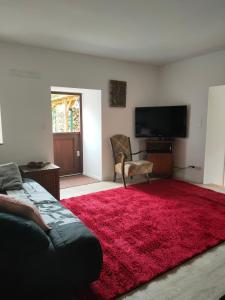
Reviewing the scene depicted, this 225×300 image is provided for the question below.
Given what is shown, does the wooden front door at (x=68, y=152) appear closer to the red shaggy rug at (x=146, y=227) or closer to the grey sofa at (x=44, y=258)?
the red shaggy rug at (x=146, y=227)

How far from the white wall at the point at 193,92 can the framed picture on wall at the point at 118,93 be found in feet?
3.46

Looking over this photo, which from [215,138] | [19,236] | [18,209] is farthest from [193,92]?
[19,236]

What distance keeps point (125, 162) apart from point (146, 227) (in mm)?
1960

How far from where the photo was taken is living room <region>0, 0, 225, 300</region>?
8.18ft

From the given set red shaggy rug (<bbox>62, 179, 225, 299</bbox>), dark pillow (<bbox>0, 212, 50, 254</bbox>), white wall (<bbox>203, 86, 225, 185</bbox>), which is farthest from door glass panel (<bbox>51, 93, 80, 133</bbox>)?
dark pillow (<bbox>0, 212, 50, 254</bbox>)

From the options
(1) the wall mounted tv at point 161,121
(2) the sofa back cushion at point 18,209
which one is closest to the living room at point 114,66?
(1) the wall mounted tv at point 161,121

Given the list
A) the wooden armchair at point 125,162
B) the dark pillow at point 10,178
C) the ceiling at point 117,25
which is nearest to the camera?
the ceiling at point 117,25

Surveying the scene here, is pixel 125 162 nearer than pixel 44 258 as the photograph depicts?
No

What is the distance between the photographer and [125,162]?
4.59m

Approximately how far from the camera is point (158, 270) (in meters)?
1.99

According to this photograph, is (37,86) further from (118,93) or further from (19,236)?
(19,236)

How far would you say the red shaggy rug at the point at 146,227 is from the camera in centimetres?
198

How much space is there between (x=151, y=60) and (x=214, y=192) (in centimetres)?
292

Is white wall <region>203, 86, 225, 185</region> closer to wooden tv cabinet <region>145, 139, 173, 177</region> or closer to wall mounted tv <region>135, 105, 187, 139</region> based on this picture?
wall mounted tv <region>135, 105, 187, 139</region>
